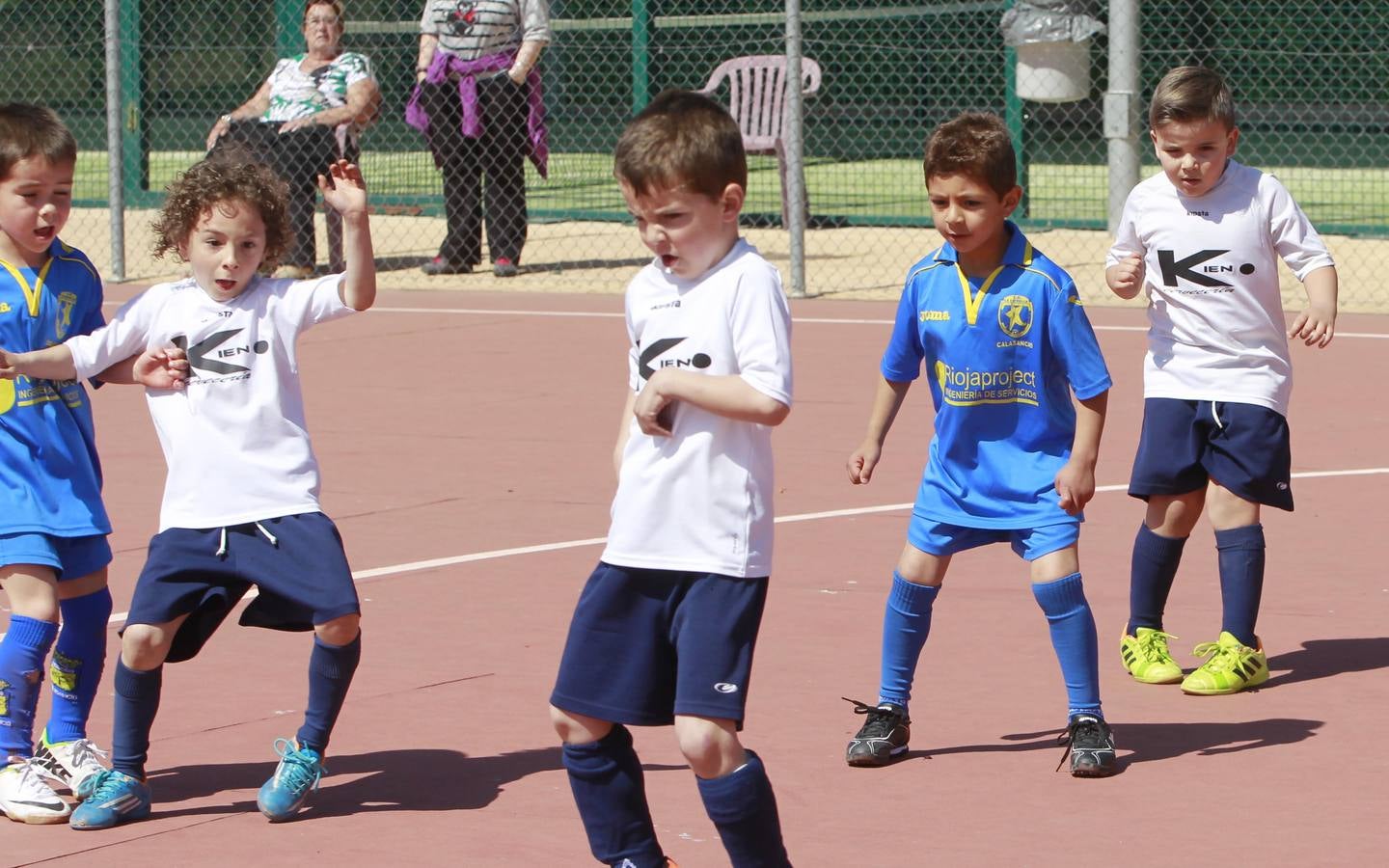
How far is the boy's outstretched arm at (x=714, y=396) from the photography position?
3727 mm

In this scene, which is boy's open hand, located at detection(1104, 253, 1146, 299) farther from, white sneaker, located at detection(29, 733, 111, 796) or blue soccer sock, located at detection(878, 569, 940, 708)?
white sneaker, located at detection(29, 733, 111, 796)

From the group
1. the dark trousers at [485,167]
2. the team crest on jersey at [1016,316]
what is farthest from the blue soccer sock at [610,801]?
the dark trousers at [485,167]

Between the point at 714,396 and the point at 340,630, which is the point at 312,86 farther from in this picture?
the point at 714,396

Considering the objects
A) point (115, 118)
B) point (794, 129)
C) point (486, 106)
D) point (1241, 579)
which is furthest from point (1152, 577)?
point (115, 118)

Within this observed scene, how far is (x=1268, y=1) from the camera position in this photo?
20891 millimetres

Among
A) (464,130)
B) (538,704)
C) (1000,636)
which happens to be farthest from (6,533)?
(464,130)

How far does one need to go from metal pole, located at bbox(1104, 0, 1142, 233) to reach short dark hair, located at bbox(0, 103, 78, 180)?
428 inches

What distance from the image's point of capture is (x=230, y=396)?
15.0 ft

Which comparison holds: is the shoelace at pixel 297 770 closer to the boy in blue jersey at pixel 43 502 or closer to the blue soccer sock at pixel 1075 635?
the boy in blue jersey at pixel 43 502

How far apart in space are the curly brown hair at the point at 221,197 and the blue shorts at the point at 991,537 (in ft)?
5.26

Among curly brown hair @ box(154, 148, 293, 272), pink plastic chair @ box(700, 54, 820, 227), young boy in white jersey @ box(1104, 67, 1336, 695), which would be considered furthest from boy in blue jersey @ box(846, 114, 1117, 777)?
pink plastic chair @ box(700, 54, 820, 227)

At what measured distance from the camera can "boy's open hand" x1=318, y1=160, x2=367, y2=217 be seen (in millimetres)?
4531

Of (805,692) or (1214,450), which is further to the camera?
(1214,450)

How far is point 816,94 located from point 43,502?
43.5 ft
